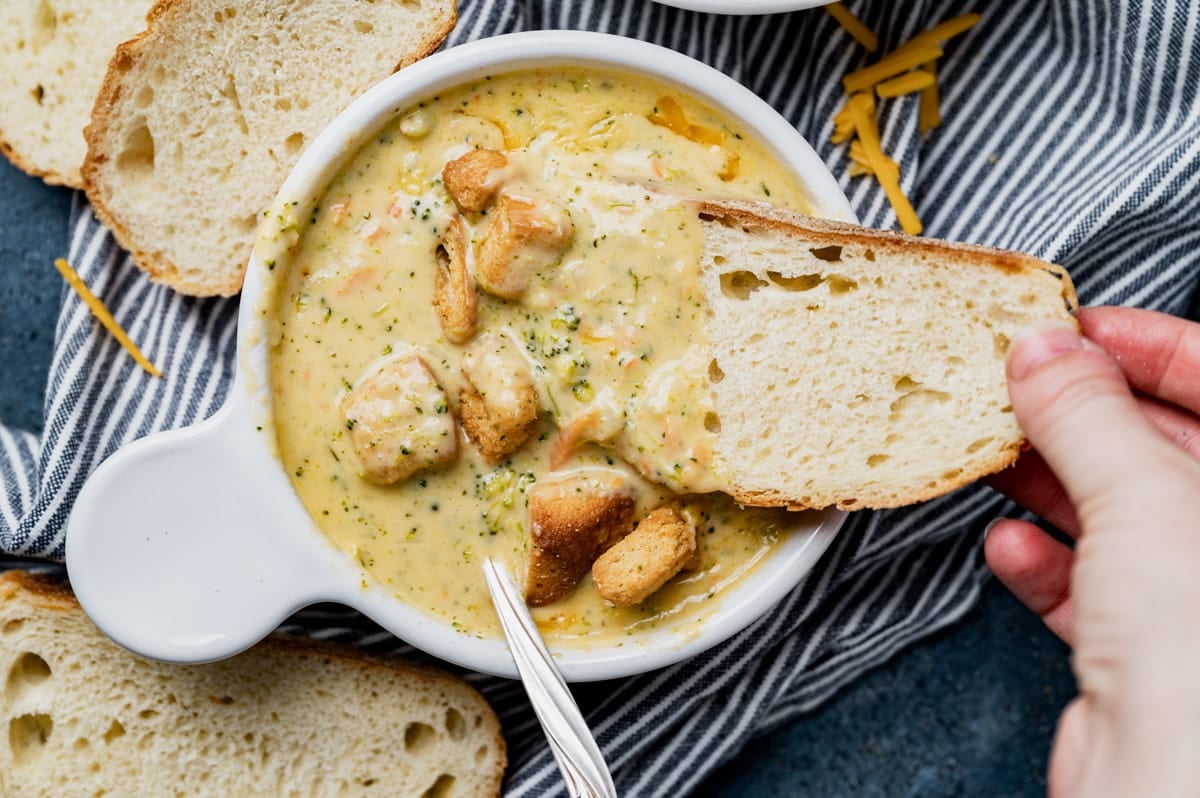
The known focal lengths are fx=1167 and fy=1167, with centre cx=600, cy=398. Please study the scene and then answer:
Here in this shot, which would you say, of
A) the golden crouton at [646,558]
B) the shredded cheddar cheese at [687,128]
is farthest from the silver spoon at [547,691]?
the shredded cheddar cheese at [687,128]

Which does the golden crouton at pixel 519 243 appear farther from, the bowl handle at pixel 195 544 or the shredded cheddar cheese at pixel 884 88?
the shredded cheddar cheese at pixel 884 88

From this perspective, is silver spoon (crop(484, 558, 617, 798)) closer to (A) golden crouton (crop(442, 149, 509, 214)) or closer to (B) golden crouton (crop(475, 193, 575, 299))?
(B) golden crouton (crop(475, 193, 575, 299))

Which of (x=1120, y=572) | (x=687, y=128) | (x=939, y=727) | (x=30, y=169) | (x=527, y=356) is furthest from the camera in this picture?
(x=939, y=727)

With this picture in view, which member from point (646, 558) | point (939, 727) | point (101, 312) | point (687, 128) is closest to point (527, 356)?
point (646, 558)

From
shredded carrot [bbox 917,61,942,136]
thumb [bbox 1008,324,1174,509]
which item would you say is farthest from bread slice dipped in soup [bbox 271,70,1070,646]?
shredded carrot [bbox 917,61,942,136]

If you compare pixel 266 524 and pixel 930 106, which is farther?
pixel 930 106

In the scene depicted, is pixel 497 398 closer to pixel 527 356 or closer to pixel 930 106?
pixel 527 356
